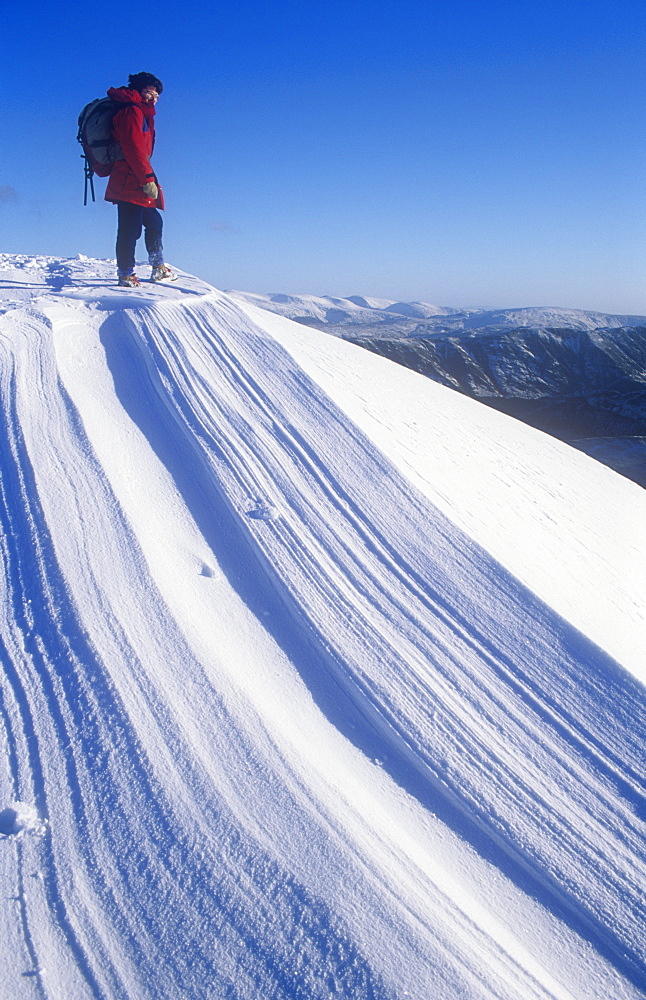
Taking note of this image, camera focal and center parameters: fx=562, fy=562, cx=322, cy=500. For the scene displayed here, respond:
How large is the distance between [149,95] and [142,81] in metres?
0.09

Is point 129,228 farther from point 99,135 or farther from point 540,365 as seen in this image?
point 540,365

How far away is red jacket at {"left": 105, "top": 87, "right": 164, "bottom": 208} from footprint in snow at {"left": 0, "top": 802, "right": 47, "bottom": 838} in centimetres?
405

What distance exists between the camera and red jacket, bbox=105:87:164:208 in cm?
372

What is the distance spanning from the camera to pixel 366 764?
1.37 metres

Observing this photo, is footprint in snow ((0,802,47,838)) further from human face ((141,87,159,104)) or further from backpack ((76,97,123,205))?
human face ((141,87,159,104))

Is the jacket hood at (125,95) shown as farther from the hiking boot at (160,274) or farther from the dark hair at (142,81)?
the hiking boot at (160,274)

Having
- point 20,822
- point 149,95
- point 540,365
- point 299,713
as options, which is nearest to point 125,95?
point 149,95

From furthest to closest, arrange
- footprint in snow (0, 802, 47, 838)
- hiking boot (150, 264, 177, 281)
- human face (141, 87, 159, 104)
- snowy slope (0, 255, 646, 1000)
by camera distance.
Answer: hiking boot (150, 264, 177, 281) < human face (141, 87, 159, 104) < footprint in snow (0, 802, 47, 838) < snowy slope (0, 255, 646, 1000)

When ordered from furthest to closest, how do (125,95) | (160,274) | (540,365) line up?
(540,365) → (160,274) → (125,95)

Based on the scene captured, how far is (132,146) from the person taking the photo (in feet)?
12.5

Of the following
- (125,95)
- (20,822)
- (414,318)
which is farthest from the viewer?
(414,318)

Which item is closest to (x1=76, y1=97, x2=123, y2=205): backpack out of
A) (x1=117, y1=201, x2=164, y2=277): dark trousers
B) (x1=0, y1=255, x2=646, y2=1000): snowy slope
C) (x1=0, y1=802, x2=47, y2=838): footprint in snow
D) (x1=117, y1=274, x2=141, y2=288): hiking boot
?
(x1=117, y1=201, x2=164, y2=277): dark trousers

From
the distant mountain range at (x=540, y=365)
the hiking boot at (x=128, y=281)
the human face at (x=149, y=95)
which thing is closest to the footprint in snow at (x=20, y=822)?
the hiking boot at (x=128, y=281)

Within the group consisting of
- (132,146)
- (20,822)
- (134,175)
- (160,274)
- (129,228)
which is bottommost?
(20,822)
